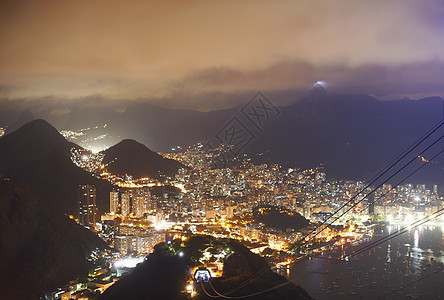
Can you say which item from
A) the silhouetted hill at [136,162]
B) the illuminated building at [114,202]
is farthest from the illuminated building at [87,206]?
the silhouetted hill at [136,162]

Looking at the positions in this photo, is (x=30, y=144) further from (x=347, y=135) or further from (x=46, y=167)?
(x=347, y=135)

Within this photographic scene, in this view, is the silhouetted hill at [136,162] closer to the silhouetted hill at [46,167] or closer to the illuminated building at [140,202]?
the silhouetted hill at [46,167]

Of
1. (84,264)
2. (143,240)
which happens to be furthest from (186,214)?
(84,264)

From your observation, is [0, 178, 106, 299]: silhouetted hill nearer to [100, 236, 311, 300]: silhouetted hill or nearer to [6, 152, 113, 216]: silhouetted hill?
[100, 236, 311, 300]: silhouetted hill

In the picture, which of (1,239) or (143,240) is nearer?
(1,239)

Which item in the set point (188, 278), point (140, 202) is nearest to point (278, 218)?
point (140, 202)

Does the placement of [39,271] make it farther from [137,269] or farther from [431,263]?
[431,263]
